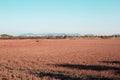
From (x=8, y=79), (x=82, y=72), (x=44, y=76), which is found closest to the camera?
(x=8, y=79)

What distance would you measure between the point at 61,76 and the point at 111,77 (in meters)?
2.82

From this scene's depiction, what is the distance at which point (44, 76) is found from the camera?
558 inches

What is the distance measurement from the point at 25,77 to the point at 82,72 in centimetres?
374

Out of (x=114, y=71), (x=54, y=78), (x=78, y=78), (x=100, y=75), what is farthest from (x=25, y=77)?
(x=114, y=71)

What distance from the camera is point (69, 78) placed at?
13.6 metres

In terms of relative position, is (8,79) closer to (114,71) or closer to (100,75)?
(100,75)

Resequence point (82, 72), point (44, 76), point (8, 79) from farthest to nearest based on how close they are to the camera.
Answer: point (82, 72) < point (44, 76) < point (8, 79)

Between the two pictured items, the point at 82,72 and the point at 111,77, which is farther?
the point at 82,72

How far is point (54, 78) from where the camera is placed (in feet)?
44.4

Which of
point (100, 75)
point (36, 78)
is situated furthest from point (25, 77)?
point (100, 75)

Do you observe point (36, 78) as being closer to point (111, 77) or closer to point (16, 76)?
point (16, 76)

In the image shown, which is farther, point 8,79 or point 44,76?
point 44,76

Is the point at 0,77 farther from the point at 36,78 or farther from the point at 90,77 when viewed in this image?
the point at 90,77

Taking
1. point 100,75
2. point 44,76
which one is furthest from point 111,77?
point 44,76
